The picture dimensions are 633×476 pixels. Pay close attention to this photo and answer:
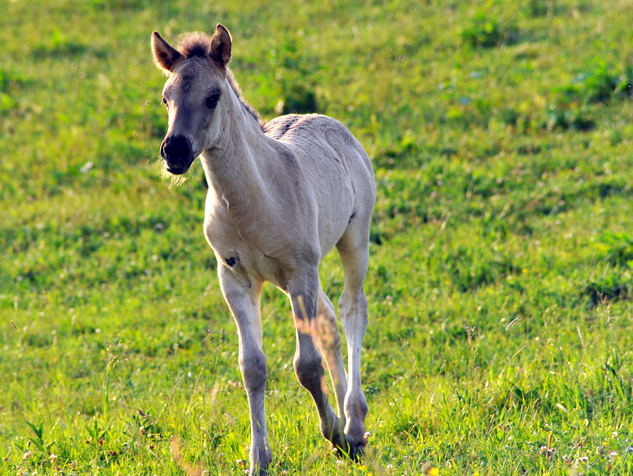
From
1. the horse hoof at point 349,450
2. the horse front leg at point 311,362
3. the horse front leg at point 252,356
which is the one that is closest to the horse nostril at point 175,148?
the horse front leg at point 252,356

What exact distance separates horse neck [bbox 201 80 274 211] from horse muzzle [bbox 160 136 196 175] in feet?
1.40

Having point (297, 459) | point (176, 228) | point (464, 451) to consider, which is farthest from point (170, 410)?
point (176, 228)

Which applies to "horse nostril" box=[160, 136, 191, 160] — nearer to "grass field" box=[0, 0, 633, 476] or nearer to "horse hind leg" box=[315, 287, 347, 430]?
"grass field" box=[0, 0, 633, 476]

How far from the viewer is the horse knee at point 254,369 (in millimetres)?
3859

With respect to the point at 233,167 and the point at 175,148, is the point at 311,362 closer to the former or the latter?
the point at 233,167

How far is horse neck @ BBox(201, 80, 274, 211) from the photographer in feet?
12.1

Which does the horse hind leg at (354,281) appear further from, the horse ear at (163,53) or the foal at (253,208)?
the horse ear at (163,53)

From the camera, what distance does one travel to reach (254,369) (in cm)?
386

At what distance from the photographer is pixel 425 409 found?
417 centimetres

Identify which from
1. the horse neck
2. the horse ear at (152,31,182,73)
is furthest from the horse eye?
the horse ear at (152,31,182,73)

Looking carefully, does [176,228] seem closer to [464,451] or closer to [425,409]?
[425,409]

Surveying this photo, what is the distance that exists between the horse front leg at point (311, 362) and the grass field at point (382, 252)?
15cm

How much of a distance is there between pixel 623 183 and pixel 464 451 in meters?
5.11

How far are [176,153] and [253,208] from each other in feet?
2.26
